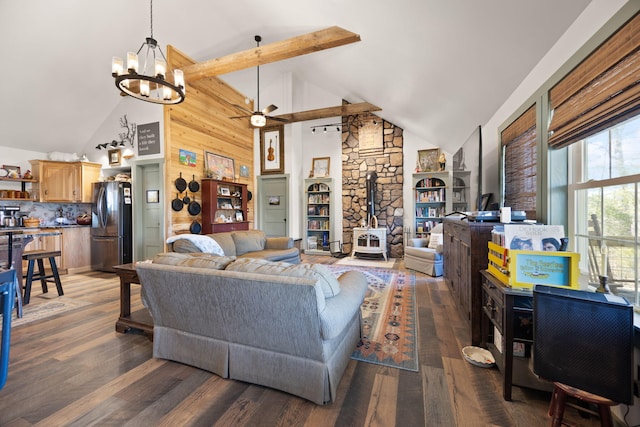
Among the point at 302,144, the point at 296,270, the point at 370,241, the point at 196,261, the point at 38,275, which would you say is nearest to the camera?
A: the point at 296,270

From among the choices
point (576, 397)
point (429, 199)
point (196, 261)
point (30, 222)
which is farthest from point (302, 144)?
point (576, 397)

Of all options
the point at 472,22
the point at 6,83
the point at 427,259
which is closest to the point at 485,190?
the point at 427,259

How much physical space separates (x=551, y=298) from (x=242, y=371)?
5.94 ft

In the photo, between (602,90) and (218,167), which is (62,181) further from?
(602,90)

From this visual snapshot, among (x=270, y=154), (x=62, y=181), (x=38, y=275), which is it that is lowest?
(x=38, y=275)

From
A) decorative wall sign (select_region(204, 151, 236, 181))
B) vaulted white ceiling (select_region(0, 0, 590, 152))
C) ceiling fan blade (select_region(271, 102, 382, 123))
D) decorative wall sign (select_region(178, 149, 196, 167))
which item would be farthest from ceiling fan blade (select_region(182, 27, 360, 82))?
ceiling fan blade (select_region(271, 102, 382, 123))

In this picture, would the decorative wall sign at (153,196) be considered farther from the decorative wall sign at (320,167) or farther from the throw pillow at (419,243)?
the throw pillow at (419,243)

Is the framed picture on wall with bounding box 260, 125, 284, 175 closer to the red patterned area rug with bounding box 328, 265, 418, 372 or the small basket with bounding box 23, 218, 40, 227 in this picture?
the red patterned area rug with bounding box 328, 265, 418, 372

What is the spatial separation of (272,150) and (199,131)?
2.02 m

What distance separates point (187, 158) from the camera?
5074 mm

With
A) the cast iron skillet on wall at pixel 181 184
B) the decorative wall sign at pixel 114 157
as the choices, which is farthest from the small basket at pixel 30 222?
the cast iron skillet on wall at pixel 181 184

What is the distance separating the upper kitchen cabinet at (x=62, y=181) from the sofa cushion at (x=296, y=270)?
5461mm

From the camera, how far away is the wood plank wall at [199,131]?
4.76 meters

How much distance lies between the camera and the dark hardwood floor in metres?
1.44
